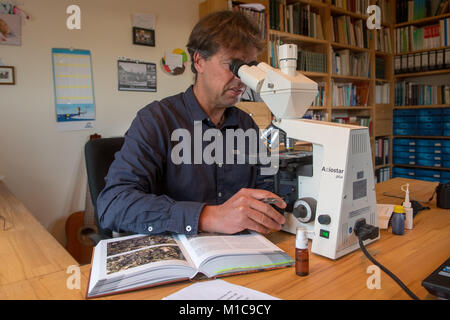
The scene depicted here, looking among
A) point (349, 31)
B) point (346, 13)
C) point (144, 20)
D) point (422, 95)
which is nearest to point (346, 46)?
Result: point (349, 31)

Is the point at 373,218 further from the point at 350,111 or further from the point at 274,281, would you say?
the point at 350,111

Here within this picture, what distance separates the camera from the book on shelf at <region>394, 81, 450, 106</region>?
3.49 meters

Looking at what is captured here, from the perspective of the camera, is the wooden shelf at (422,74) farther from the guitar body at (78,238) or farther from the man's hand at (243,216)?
the guitar body at (78,238)

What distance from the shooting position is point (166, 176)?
3.75ft

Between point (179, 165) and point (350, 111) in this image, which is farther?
point (350, 111)

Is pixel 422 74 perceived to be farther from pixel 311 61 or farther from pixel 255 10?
pixel 255 10

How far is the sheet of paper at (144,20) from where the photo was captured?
2.22m

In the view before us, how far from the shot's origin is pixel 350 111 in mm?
3840

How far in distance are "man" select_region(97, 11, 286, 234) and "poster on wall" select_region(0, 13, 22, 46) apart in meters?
1.21

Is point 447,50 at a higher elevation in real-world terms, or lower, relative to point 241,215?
higher

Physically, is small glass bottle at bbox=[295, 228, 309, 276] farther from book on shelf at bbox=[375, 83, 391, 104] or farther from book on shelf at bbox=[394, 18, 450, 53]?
book on shelf at bbox=[394, 18, 450, 53]
